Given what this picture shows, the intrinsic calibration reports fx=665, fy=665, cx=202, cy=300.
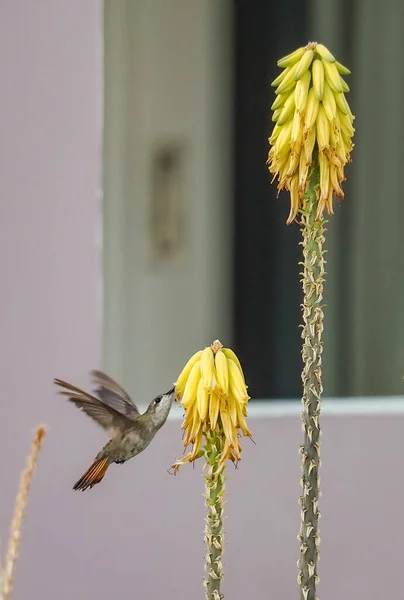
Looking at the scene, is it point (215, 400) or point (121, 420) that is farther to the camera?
point (121, 420)

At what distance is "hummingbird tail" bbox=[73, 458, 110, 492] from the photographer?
1.71 feet

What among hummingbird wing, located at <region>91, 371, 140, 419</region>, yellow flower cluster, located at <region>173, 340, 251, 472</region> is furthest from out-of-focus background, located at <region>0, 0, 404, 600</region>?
yellow flower cluster, located at <region>173, 340, 251, 472</region>

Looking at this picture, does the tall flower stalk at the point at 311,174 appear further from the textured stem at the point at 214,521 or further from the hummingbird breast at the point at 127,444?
the hummingbird breast at the point at 127,444

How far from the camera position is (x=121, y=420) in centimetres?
49

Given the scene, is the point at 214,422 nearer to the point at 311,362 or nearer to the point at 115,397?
the point at 311,362

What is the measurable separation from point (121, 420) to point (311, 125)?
253 millimetres

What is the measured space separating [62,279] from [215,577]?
1.13 feet

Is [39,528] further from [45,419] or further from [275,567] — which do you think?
[275,567]

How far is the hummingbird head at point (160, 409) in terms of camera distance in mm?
482

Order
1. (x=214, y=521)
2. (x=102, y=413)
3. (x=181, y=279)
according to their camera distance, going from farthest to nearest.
A: 1. (x=181, y=279)
2. (x=102, y=413)
3. (x=214, y=521)

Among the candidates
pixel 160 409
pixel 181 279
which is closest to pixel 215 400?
pixel 160 409

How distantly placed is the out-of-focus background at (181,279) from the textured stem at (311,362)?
29 centimetres

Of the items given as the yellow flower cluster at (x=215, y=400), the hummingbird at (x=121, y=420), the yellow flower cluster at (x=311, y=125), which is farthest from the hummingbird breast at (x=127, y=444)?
the yellow flower cluster at (x=311, y=125)

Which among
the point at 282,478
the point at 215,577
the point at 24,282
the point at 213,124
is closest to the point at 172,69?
the point at 213,124
